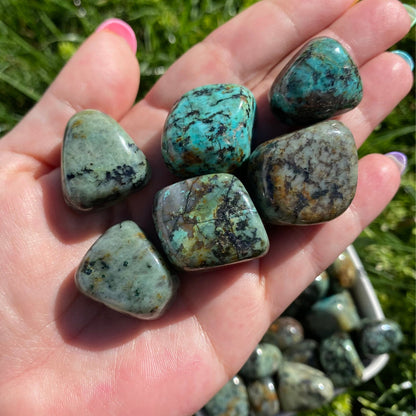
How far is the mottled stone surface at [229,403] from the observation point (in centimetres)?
186

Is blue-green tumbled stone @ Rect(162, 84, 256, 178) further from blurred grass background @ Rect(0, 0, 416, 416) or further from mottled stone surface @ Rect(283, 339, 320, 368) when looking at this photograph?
mottled stone surface @ Rect(283, 339, 320, 368)

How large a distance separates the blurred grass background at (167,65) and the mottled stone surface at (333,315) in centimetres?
31

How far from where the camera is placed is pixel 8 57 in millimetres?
2207

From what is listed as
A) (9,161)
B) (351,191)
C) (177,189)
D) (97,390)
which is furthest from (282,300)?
(9,161)

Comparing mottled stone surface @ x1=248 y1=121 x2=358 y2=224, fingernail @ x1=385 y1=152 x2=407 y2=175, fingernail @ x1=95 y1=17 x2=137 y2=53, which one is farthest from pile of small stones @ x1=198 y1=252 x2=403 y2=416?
fingernail @ x1=95 y1=17 x2=137 y2=53

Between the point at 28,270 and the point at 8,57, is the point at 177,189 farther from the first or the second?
the point at 8,57

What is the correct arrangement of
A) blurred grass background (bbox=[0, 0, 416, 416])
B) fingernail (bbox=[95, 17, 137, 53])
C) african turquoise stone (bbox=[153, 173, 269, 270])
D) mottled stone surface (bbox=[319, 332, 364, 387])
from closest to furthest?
1. african turquoise stone (bbox=[153, 173, 269, 270])
2. fingernail (bbox=[95, 17, 137, 53])
3. mottled stone surface (bbox=[319, 332, 364, 387])
4. blurred grass background (bbox=[0, 0, 416, 416])

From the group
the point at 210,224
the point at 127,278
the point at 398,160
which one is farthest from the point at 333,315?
the point at 127,278

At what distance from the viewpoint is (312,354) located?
6.70 feet

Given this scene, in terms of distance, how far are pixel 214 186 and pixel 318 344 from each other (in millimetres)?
1046

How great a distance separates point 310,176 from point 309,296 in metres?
0.80

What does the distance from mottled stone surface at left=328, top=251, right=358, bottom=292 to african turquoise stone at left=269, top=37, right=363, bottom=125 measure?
74cm

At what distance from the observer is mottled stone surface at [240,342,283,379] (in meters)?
1.90

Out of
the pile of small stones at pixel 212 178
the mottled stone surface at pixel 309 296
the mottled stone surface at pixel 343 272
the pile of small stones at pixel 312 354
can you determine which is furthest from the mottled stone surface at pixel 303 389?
the pile of small stones at pixel 212 178
